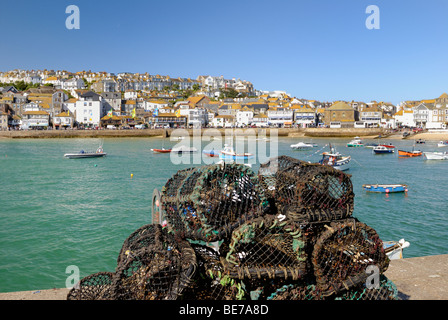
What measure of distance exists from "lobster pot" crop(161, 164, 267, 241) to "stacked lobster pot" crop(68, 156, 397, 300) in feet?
0.04

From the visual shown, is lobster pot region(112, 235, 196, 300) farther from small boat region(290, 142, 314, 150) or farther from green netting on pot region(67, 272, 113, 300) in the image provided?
small boat region(290, 142, 314, 150)

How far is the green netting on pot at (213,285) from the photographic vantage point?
11.2 ft

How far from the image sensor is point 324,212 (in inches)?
160

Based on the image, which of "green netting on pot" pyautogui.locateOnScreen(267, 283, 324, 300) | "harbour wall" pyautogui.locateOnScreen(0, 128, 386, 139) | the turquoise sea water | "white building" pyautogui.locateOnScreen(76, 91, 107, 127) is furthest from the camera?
"white building" pyautogui.locateOnScreen(76, 91, 107, 127)

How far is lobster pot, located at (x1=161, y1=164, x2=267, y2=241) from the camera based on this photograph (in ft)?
12.6

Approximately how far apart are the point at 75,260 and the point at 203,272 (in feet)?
20.1

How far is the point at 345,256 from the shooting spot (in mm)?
3846

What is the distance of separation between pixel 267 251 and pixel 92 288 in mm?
2067

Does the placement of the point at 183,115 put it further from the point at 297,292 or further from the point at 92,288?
the point at 297,292

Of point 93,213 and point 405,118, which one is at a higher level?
point 405,118

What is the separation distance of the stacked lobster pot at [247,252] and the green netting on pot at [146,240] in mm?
13

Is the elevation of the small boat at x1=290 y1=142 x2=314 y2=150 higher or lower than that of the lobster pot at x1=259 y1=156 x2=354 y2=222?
lower

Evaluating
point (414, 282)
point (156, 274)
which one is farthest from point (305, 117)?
point (156, 274)

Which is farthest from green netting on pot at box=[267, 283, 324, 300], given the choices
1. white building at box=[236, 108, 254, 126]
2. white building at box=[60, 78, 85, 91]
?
white building at box=[60, 78, 85, 91]
